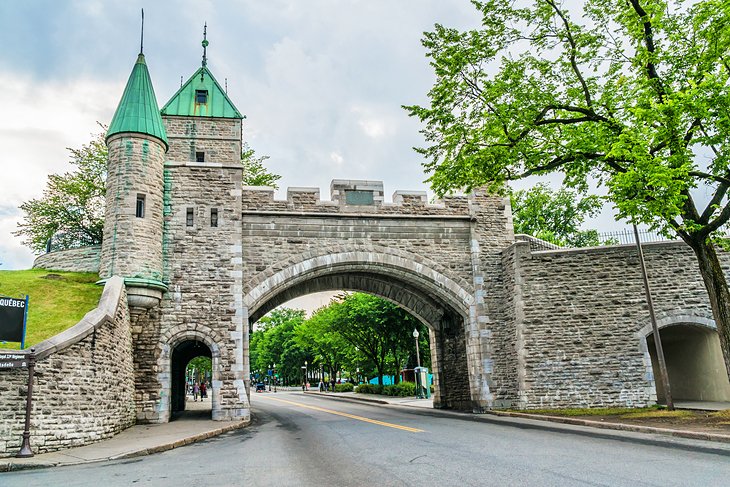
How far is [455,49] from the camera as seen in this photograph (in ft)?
51.2

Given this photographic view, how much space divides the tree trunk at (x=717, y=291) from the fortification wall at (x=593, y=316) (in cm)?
449

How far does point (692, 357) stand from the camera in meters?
20.1

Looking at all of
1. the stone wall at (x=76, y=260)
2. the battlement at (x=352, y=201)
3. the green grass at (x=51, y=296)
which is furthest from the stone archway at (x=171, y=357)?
the battlement at (x=352, y=201)

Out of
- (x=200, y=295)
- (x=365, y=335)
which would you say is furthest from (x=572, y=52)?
(x=365, y=335)

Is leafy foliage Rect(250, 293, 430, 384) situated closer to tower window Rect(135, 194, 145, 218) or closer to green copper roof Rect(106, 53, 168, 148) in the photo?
tower window Rect(135, 194, 145, 218)

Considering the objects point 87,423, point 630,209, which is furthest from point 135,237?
point 630,209

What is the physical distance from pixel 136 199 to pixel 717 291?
16201 millimetres

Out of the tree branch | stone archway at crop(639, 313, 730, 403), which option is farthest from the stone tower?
stone archway at crop(639, 313, 730, 403)

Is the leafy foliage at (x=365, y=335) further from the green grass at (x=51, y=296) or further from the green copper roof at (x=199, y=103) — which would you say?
the green grass at (x=51, y=296)

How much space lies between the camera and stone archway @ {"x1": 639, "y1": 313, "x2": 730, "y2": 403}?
1702 cm

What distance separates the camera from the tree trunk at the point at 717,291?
1250 centimetres

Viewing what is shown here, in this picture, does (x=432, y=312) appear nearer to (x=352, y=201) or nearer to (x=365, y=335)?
(x=352, y=201)

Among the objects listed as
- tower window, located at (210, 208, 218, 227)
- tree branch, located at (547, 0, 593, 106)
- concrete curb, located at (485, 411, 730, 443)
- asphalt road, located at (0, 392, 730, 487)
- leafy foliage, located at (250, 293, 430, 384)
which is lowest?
concrete curb, located at (485, 411, 730, 443)

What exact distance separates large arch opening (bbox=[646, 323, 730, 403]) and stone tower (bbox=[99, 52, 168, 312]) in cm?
1648
